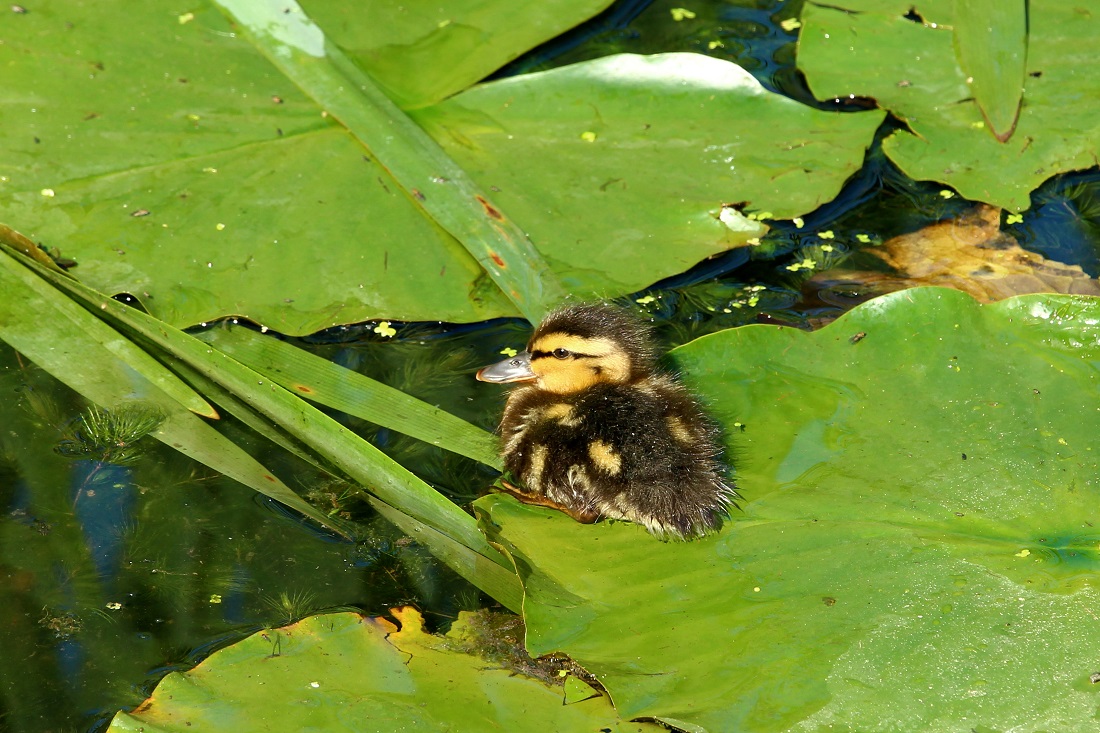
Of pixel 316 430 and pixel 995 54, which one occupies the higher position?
pixel 995 54

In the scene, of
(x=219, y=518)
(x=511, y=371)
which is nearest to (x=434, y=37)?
(x=511, y=371)

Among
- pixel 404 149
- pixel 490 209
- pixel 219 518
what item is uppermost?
pixel 404 149

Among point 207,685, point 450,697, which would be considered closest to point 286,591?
point 207,685

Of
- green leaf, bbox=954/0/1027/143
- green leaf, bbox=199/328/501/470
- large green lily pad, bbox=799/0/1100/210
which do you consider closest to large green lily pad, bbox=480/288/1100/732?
green leaf, bbox=199/328/501/470

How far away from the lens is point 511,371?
3.06 m

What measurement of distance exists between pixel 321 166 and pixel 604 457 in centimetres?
142

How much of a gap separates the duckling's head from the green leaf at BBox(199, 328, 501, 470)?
0.68 feet

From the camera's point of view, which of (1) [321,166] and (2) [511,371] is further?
(1) [321,166]

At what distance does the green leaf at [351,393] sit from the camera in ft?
9.66

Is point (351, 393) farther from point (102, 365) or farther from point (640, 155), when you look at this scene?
point (640, 155)

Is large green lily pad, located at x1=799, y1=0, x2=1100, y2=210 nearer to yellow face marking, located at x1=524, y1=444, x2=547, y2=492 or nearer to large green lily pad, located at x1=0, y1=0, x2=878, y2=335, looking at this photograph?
large green lily pad, located at x1=0, y1=0, x2=878, y2=335

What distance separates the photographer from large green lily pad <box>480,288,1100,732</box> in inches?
87.1

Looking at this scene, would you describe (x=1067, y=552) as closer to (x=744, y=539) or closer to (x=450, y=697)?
(x=744, y=539)

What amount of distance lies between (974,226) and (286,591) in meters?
2.54
